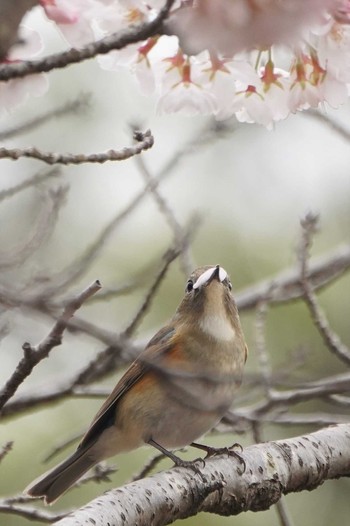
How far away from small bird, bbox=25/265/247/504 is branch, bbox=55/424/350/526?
0.41m

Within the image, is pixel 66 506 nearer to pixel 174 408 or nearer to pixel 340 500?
pixel 340 500

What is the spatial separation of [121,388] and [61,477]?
1.20 ft

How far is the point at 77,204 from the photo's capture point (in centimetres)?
713

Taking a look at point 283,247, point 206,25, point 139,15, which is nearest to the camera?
point 206,25

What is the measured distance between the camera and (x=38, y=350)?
7.02 ft

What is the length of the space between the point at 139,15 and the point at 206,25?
1.43ft

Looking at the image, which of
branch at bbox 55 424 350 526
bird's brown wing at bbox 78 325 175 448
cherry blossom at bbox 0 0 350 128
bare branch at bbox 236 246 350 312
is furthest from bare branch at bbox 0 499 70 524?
bare branch at bbox 236 246 350 312

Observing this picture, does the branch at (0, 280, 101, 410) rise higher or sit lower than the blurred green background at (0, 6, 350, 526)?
lower

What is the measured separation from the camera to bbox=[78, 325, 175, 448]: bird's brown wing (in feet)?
11.7

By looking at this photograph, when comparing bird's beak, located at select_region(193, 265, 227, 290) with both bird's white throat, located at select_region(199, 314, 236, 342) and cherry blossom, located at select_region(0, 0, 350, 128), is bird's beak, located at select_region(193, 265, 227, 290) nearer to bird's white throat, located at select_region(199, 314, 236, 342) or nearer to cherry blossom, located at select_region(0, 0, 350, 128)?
bird's white throat, located at select_region(199, 314, 236, 342)

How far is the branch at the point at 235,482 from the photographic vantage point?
96.2 inches

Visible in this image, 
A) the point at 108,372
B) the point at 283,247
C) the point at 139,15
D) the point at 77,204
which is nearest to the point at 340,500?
the point at 283,247

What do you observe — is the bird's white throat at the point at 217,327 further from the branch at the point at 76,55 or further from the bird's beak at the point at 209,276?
the branch at the point at 76,55

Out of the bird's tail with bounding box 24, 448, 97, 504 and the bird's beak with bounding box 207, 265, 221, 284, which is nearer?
the bird's tail with bounding box 24, 448, 97, 504
